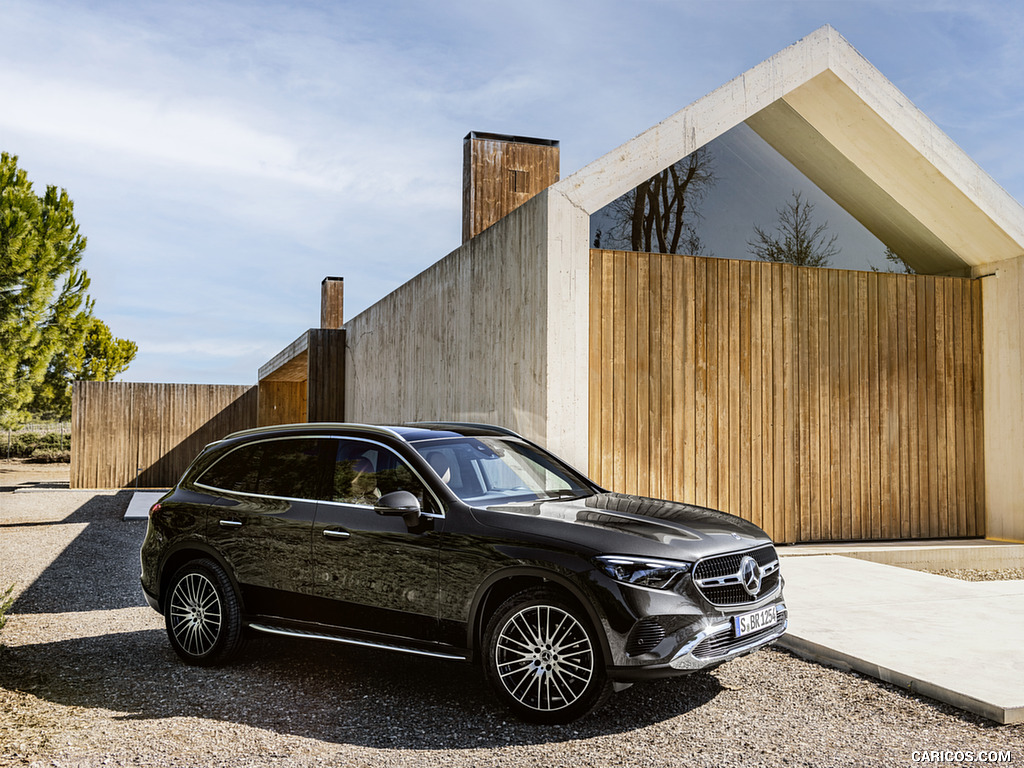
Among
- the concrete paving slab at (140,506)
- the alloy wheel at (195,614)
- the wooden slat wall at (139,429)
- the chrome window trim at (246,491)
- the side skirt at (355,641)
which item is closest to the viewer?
the side skirt at (355,641)

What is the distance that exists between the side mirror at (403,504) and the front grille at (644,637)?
1446mm

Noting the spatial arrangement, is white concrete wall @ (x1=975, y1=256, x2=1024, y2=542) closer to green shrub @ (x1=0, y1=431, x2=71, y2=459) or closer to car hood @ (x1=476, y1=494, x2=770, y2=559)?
car hood @ (x1=476, y1=494, x2=770, y2=559)

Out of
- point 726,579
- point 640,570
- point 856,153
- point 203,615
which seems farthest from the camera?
point 856,153

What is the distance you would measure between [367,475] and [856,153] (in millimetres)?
8735

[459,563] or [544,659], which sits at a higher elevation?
[459,563]

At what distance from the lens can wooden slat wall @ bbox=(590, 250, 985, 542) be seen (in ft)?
31.5

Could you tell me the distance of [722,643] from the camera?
448cm

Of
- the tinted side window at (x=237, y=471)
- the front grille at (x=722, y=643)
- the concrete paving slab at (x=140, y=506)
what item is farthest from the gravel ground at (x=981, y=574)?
the concrete paving slab at (x=140, y=506)

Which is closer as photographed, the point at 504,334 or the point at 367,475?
the point at 367,475

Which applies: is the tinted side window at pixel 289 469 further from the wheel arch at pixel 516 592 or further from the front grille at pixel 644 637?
the front grille at pixel 644 637

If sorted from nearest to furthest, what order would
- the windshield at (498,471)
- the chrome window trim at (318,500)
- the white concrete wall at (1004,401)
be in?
the chrome window trim at (318,500) < the windshield at (498,471) < the white concrete wall at (1004,401)

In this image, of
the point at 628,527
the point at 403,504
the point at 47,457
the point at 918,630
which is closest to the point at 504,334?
the point at 403,504

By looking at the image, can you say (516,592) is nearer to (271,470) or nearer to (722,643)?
(722,643)

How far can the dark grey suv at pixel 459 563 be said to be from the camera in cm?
440
